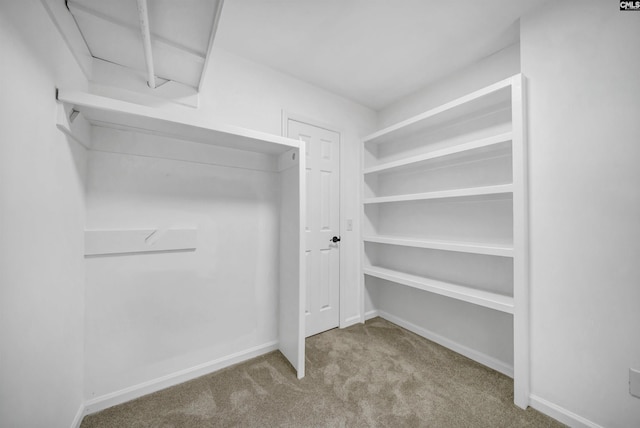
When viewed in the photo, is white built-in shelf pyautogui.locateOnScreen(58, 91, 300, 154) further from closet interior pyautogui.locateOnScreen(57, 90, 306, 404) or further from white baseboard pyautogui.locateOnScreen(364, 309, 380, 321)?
white baseboard pyautogui.locateOnScreen(364, 309, 380, 321)

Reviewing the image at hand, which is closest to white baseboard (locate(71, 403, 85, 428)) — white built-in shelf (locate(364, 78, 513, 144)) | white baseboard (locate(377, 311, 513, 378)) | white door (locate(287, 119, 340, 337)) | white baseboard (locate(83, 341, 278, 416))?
white baseboard (locate(83, 341, 278, 416))

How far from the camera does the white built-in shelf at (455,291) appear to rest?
5.33 feet

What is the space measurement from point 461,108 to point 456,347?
6.66 feet

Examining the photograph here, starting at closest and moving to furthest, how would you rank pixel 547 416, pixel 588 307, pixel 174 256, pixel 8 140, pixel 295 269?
pixel 8 140 → pixel 588 307 → pixel 547 416 → pixel 174 256 → pixel 295 269

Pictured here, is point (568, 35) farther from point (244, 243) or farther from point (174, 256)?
point (174, 256)

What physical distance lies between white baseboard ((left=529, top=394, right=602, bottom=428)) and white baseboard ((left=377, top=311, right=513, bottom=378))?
0.31 meters

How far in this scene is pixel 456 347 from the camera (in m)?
2.11

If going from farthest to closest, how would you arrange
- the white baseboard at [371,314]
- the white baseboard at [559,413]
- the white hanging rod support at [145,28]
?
the white baseboard at [371,314]
the white baseboard at [559,413]
the white hanging rod support at [145,28]

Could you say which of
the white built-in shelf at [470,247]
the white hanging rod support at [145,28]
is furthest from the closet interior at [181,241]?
the white built-in shelf at [470,247]

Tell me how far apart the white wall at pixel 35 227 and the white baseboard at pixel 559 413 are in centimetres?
249

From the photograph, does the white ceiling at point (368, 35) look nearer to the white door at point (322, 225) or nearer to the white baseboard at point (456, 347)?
the white door at point (322, 225)

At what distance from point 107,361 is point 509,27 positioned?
11.1 ft

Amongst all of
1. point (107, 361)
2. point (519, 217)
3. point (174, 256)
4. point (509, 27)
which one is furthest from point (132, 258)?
point (509, 27)

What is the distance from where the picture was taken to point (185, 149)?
1667 millimetres
